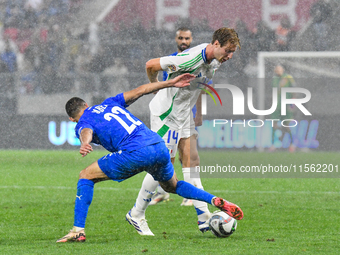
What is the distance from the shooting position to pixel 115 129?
4.32 metres

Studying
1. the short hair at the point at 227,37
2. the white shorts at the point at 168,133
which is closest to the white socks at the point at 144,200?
the white shorts at the point at 168,133

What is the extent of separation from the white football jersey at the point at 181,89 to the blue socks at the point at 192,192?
3.30 ft

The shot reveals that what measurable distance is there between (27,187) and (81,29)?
30.6 ft

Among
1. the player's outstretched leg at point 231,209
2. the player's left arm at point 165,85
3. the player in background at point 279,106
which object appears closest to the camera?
the player's outstretched leg at point 231,209

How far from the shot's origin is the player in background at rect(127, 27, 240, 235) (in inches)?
185

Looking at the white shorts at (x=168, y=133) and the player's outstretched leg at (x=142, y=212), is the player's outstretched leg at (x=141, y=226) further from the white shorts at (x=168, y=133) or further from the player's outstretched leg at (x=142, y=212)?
the white shorts at (x=168, y=133)

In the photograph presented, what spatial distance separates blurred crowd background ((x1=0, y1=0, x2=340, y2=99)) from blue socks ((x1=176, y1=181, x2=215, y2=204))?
34.0ft

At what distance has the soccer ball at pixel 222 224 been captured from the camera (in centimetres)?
450

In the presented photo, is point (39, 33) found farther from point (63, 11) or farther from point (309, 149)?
point (309, 149)

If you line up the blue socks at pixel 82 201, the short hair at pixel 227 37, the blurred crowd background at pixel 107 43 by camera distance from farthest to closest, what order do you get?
the blurred crowd background at pixel 107 43 → the short hair at pixel 227 37 → the blue socks at pixel 82 201

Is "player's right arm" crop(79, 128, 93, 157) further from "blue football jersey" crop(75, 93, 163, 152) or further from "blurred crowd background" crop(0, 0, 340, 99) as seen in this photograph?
"blurred crowd background" crop(0, 0, 340, 99)

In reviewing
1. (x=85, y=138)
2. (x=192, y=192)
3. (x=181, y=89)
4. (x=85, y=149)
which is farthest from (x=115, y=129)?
(x=181, y=89)

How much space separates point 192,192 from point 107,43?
1231 cm

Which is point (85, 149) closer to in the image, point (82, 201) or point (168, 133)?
point (82, 201)
